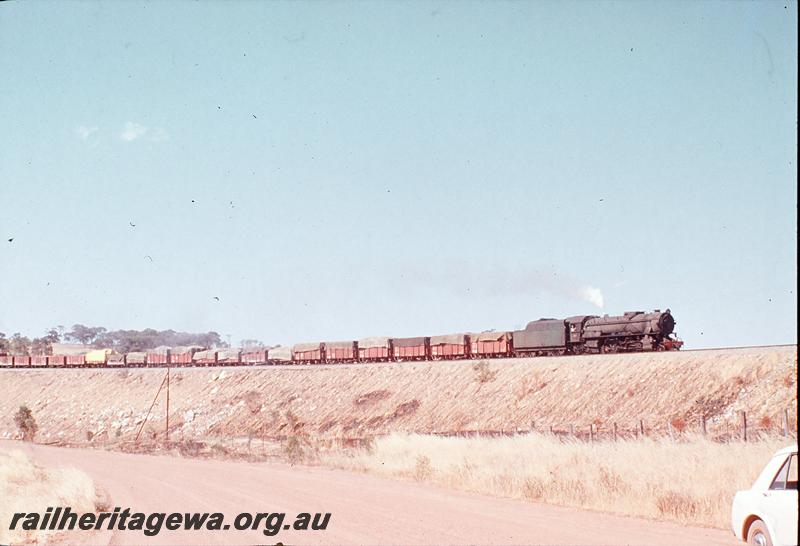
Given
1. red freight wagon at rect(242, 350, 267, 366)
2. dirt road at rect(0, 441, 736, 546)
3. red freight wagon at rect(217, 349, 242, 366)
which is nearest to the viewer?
dirt road at rect(0, 441, 736, 546)

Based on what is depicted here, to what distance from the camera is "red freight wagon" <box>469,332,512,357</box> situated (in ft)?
Result: 204

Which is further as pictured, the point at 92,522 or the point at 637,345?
the point at 637,345

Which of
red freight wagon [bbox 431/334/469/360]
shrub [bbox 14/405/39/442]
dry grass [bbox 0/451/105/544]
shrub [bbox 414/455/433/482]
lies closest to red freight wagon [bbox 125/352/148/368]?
shrub [bbox 14/405/39/442]

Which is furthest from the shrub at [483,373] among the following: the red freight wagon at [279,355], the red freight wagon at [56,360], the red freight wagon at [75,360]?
the red freight wagon at [56,360]

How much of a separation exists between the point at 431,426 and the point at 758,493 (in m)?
41.7

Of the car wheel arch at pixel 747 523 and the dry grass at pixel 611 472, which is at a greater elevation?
the car wheel arch at pixel 747 523

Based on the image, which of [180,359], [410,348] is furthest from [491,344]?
[180,359]

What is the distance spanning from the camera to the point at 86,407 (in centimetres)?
8144

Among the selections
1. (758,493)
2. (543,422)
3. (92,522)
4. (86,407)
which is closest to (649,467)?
(758,493)

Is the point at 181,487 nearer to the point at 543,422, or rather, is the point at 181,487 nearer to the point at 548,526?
the point at 548,526

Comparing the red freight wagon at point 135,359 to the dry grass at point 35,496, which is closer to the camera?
the dry grass at point 35,496

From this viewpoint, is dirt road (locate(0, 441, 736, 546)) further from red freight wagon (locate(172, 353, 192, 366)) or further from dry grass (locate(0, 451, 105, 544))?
red freight wagon (locate(172, 353, 192, 366))

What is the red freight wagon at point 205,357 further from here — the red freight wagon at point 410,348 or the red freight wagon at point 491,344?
the red freight wagon at point 491,344

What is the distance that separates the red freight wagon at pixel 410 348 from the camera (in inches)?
2712
